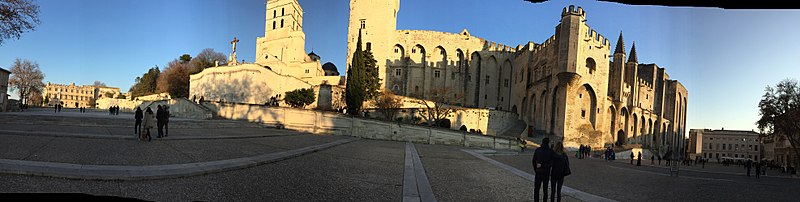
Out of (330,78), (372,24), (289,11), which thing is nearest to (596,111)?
(372,24)

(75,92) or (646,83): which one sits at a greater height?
(646,83)

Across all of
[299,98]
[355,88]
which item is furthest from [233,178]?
[299,98]

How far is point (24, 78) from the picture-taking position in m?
46.8

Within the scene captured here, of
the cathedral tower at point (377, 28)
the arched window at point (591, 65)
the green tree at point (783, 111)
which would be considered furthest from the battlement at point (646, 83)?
the cathedral tower at point (377, 28)

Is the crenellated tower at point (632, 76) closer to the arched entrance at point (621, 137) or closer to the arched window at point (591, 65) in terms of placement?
the arched entrance at point (621, 137)

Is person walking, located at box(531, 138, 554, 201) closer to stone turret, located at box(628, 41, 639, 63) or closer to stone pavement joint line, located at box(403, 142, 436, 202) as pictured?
stone pavement joint line, located at box(403, 142, 436, 202)

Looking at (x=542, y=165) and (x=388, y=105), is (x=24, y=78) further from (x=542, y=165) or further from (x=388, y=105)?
→ (x=542, y=165)

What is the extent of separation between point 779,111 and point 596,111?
1580 cm

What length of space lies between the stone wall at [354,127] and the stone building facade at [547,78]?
636 inches

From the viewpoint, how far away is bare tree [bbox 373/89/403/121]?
44.4m

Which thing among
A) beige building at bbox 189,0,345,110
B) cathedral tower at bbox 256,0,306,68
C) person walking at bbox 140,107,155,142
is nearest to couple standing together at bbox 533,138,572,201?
person walking at bbox 140,107,155,142

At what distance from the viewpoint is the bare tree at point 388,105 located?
4444 cm

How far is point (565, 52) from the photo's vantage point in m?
41.4

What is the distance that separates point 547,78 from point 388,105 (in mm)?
17359
